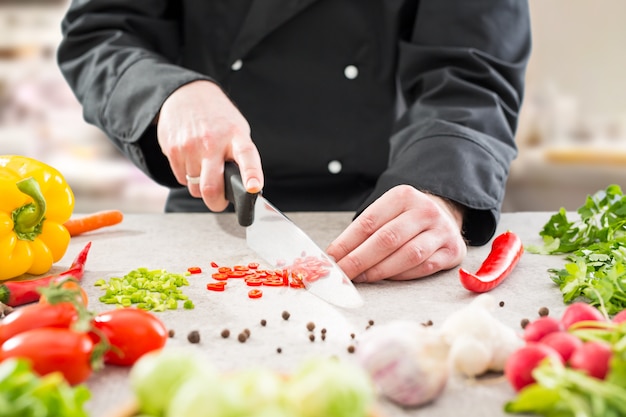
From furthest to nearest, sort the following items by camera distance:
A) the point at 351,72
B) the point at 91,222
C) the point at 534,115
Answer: the point at 534,115 → the point at 351,72 → the point at 91,222

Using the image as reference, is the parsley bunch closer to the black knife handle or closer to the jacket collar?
the black knife handle

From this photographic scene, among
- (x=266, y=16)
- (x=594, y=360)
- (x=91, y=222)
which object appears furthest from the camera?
(x=266, y=16)

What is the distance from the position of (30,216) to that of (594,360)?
3.24ft

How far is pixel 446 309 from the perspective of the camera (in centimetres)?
117

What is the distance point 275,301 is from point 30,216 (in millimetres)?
492

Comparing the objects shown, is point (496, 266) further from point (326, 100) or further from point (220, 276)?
point (326, 100)

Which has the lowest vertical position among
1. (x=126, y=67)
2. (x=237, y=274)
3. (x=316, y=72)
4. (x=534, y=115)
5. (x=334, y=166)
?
(x=534, y=115)

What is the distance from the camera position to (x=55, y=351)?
82cm

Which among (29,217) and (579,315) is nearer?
(579,315)

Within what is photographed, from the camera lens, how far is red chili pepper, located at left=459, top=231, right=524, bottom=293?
1.22 meters

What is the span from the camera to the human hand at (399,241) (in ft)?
4.18

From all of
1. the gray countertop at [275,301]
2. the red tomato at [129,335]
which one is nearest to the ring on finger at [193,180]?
the gray countertop at [275,301]

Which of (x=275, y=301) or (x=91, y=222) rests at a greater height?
(x=275, y=301)

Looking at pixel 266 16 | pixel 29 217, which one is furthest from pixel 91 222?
pixel 266 16
